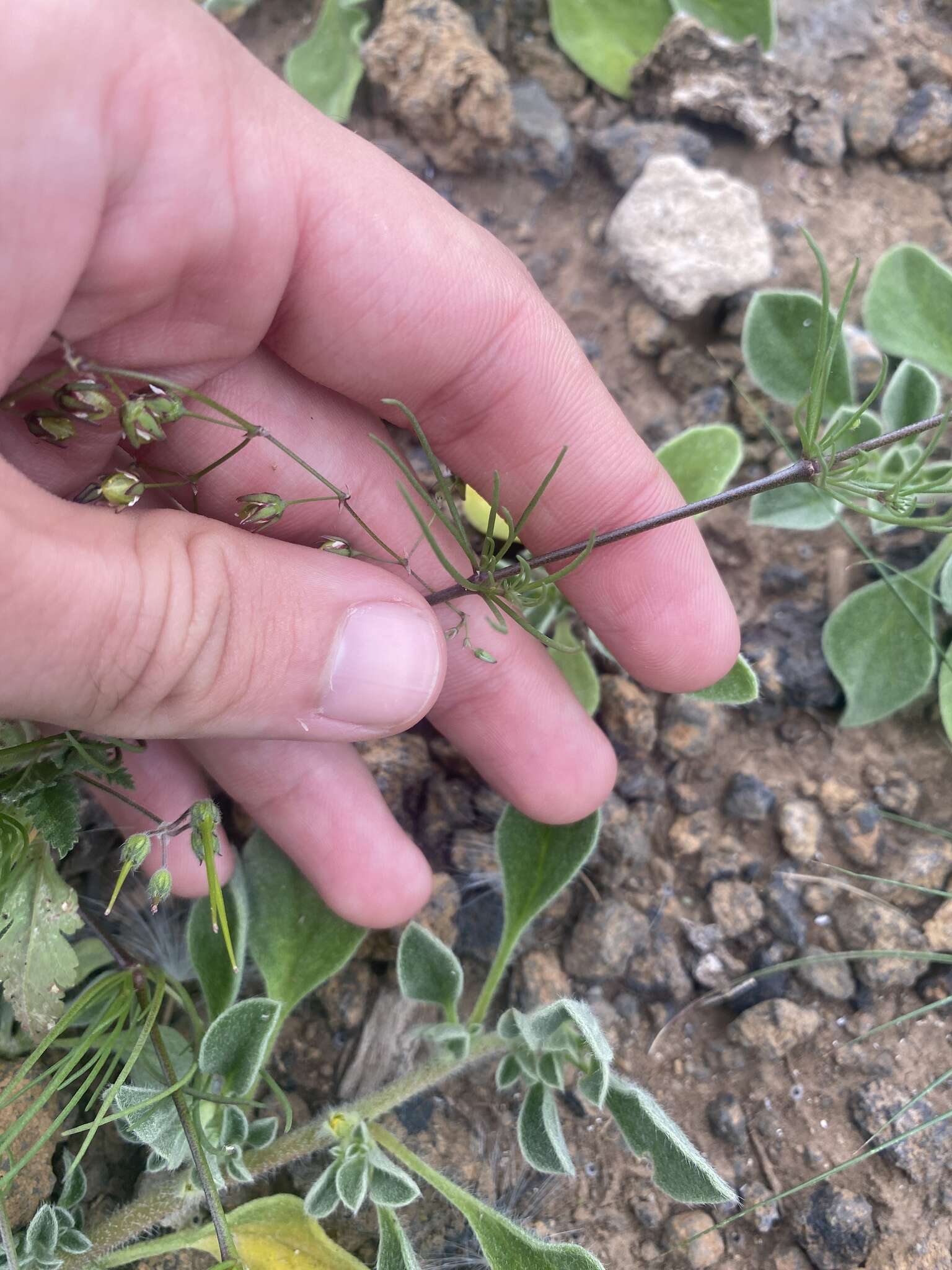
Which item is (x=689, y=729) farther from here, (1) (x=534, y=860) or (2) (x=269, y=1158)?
(2) (x=269, y=1158)

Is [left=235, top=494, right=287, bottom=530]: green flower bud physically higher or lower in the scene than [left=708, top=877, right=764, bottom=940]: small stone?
higher

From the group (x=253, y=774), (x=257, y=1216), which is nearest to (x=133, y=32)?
(x=253, y=774)

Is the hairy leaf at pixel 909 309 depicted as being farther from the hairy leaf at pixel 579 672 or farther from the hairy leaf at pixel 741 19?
the hairy leaf at pixel 579 672

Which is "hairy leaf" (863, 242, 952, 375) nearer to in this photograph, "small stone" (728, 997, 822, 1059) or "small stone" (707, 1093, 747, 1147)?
"small stone" (728, 997, 822, 1059)

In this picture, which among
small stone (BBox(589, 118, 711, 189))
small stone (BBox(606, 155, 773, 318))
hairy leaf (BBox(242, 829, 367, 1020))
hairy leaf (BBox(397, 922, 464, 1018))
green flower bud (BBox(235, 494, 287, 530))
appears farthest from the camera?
small stone (BBox(589, 118, 711, 189))

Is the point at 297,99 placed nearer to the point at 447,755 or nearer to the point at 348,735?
the point at 348,735

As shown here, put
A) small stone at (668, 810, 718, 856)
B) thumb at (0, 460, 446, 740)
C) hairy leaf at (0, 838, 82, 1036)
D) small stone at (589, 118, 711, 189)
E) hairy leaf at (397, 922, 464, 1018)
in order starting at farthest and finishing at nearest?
small stone at (589, 118, 711, 189) < small stone at (668, 810, 718, 856) < hairy leaf at (397, 922, 464, 1018) < hairy leaf at (0, 838, 82, 1036) < thumb at (0, 460, 446, 740)

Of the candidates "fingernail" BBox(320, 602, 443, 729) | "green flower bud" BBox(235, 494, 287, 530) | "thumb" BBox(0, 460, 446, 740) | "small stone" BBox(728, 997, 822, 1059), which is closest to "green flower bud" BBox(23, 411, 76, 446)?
"thumb" BBox(0, 460, 446, 740)

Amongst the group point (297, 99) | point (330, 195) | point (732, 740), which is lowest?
point (732, 740)
